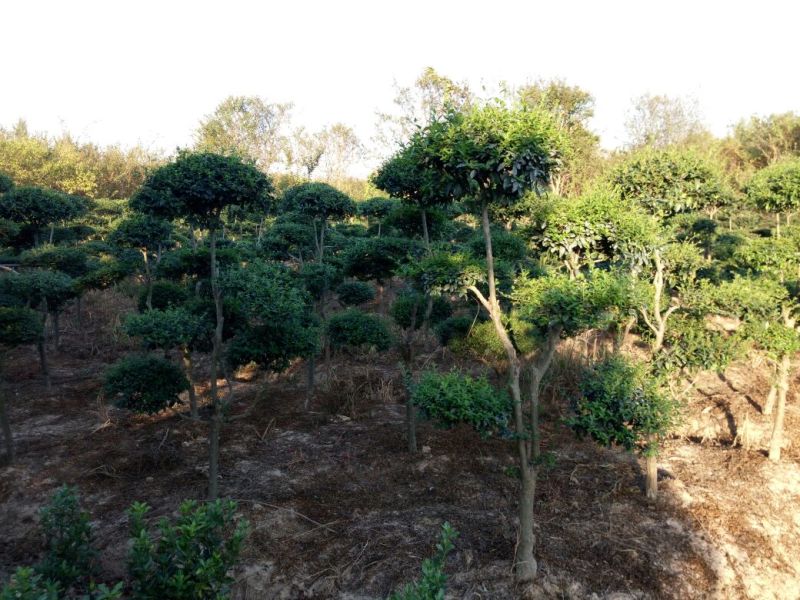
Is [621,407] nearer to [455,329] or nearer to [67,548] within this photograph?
[455,329]

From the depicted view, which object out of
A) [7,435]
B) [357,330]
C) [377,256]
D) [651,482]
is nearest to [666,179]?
[651,482]

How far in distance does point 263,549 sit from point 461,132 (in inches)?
193

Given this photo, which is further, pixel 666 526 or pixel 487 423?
pixel 666 526

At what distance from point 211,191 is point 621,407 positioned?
17.6 feet

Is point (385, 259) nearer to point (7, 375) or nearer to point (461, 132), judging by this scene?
point (461, 132)

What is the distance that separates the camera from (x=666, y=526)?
639 centimetres

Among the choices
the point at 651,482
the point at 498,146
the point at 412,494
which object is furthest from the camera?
the point at 412,494

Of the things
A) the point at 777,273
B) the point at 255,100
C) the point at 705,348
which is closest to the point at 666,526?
the point at 705,348

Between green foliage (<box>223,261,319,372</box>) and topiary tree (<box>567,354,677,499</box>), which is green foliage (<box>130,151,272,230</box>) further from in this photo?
topiary tree (<box>567,354,677,499</box>)

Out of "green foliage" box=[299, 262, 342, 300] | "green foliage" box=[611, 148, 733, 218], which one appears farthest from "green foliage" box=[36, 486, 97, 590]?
"green foliage" box=[611, 148, 733, 218]

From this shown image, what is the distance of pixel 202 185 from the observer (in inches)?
253

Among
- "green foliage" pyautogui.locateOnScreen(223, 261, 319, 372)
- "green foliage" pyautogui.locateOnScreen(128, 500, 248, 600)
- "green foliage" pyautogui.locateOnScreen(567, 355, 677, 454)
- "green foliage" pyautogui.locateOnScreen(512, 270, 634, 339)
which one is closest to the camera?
"green foliage" pyautogui.locateOnScreen(128, 500, 248, 600)

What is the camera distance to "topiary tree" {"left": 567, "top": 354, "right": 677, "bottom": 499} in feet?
17.7

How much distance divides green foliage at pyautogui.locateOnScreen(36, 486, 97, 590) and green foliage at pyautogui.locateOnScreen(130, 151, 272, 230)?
362 centimetres
